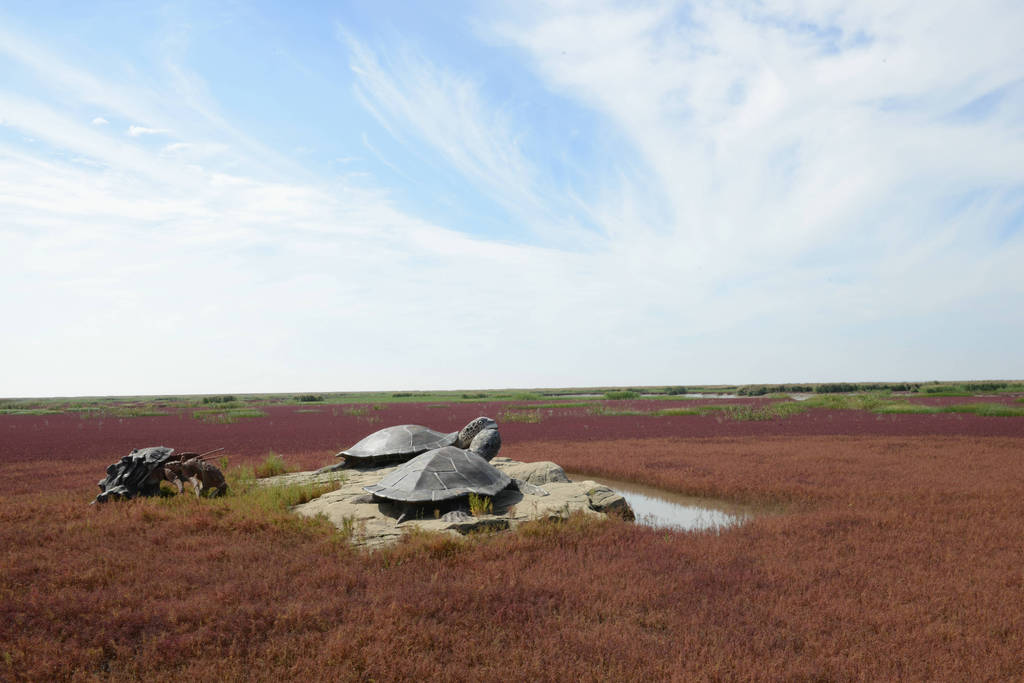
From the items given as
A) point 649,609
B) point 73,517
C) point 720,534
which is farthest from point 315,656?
point 73,517

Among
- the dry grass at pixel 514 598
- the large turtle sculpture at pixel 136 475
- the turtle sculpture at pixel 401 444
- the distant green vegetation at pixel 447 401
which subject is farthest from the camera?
the distant green vegetation at pixel 447 401

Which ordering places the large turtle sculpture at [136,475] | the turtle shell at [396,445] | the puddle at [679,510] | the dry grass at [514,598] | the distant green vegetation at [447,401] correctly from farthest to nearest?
A: the distant green vegetation at [447,401]
the turtle shell at [396,445]
the large turtle sculpture at [136,475]
the puddle at [679,510]
the dry grass at [514,598]

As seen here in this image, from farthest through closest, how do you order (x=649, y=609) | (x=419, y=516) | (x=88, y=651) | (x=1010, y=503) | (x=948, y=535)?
(x=1010, y=503)
(x=419, y=516)
(x=948, y=535)
(x=649, y=609)
(x=88, y=651)

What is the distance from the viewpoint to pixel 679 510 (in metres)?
12.3

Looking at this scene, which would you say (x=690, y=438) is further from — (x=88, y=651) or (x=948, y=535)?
(x=88, y=651)

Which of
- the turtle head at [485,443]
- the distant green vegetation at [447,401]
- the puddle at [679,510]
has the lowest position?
the puddle at [679,510]

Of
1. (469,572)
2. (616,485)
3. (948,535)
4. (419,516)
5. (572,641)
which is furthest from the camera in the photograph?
(616,485)

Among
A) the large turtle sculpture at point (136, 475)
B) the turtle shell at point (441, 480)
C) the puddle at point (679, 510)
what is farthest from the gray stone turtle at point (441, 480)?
the large turtle sculpture at point (136, 475)

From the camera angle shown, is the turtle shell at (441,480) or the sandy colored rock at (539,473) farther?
the sandy colored rock at (539,473)

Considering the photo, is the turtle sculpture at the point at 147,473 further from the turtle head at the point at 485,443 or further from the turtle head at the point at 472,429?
the turtle head at the point at 485,443

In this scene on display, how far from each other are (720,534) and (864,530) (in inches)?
101

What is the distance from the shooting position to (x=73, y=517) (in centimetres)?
980

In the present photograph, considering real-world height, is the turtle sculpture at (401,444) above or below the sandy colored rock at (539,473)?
above

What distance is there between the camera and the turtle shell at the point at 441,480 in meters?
9.53
